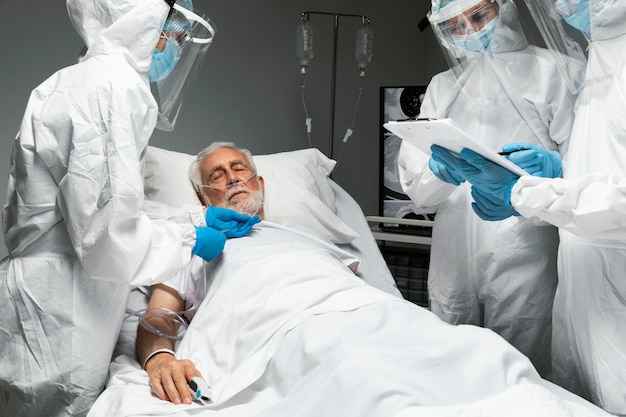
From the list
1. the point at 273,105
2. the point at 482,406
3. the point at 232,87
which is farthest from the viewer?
the point at 273,105

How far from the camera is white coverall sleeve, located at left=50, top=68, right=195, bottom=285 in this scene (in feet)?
3.91

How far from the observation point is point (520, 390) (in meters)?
0.98

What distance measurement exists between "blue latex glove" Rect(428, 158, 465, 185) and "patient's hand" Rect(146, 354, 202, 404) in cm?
83

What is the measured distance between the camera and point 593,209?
1.12m

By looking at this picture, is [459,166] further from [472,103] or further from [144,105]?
[144,105]

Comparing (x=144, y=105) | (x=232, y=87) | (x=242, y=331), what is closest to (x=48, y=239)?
(x=144, y=105)

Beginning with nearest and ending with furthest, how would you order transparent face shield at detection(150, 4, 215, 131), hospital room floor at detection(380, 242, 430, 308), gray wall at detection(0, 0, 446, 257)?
transparent face shield at detection(150, 4, 215, 131), gray wall at detection(0, 0, 446, 257), hospital room floor at detection(380, 242, 430, 308)

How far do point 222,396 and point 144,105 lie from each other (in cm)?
65

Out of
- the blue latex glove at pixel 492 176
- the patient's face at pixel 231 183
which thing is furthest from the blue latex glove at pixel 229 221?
the blue latex glove at pixel 492 176

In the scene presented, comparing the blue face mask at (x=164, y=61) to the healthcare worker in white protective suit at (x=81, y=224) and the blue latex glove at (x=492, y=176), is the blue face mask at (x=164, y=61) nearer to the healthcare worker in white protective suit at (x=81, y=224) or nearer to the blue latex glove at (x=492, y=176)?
the healthcare worker in white protective suit at (x=81, y=224)

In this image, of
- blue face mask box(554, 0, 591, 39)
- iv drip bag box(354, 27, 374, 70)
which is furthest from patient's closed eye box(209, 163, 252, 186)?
blue face mask box(554, 0, 591, 39)

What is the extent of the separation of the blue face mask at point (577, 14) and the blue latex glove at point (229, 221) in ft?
3.48

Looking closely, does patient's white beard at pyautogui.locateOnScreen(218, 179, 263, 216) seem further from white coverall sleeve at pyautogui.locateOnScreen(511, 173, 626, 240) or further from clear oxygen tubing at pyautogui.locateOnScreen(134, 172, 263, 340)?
white coverall sleeve at pyautogui.locateOnScreen(511, 173, 626, 240)

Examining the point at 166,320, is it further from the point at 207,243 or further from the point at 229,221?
the point at 229,221
